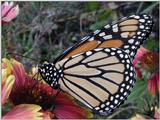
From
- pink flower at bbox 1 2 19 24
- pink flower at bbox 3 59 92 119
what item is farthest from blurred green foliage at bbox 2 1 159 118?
pink flower at bbox 3 59 92 119

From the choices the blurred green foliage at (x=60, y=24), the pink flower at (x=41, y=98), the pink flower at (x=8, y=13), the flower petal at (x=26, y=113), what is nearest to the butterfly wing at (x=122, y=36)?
the pink flower at (x=41, y=98)

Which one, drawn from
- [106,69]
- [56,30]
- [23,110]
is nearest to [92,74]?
[106,69]

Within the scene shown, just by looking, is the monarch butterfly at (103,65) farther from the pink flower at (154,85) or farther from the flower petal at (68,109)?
the pink flower at (154,85)

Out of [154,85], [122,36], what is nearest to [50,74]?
[122,36]

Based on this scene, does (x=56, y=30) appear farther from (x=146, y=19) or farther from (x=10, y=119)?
(x=10, y=119)

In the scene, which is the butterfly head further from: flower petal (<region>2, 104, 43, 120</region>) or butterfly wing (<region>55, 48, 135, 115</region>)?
flower petal (<region>2, 104, 43, 120</region>)

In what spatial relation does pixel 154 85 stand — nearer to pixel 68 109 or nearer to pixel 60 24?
pixel 68 109

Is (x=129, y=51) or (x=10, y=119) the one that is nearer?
(x=10, y=119)
